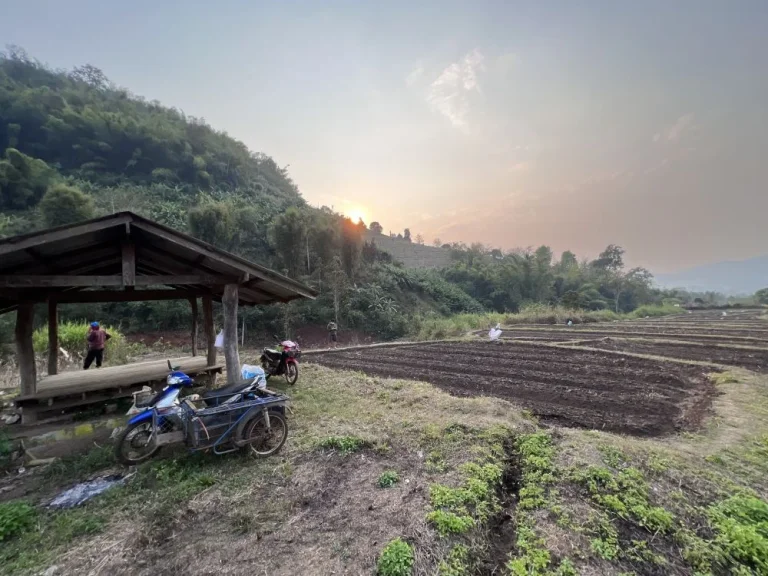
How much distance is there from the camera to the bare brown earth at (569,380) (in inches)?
208

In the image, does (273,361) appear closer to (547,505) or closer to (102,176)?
(547,505)

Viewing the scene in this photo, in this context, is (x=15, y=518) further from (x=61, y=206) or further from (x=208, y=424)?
(x=61, y=206)

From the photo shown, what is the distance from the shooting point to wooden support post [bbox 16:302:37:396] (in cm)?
468

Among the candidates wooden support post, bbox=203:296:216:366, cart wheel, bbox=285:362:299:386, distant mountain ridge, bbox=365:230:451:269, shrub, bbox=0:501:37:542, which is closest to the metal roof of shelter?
wooden support post, bbox=203:296:216:366

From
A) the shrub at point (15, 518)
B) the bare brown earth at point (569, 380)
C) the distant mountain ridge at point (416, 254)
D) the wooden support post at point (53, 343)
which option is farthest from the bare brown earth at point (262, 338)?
the distant mountain ridge at point (416, 254)

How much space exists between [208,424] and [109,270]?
4418mm

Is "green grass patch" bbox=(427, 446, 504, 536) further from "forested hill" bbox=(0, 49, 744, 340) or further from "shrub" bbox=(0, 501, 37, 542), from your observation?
"forested hill" bbox=(0, 49, 744, 340)

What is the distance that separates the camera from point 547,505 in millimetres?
2961

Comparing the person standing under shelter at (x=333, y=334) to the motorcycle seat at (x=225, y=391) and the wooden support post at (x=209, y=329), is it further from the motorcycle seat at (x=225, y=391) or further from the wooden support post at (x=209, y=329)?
the motorcycle seat at (x=225, y=391)

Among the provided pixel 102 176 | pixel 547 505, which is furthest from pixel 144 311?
pixel 102 176

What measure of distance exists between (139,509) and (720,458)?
6.13 metres

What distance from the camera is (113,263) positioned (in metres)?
5.75

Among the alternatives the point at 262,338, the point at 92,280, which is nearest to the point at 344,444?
the point at 92,280

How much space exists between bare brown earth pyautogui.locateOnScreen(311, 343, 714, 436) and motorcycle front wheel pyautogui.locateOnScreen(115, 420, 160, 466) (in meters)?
5.29
